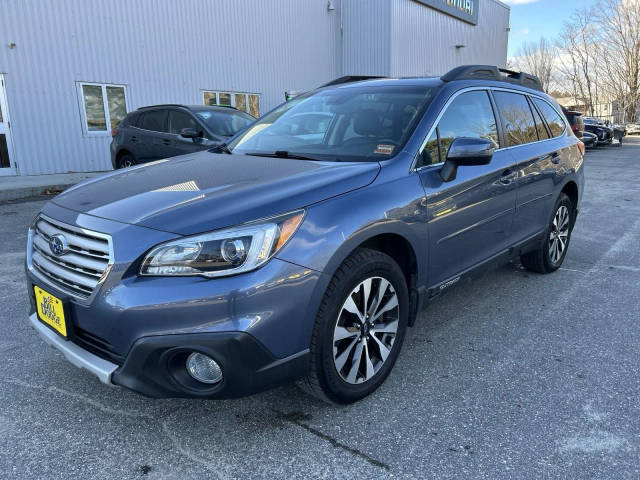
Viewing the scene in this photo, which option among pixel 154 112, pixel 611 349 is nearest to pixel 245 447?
pixel 611 349

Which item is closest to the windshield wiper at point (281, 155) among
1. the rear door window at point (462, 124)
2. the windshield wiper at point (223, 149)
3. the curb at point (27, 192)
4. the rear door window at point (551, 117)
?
the windshield wiper at point (223, 149)

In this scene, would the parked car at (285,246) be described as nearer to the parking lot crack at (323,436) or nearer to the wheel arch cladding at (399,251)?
the wheel arch cladding at (399,251)

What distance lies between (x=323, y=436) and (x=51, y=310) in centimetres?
140

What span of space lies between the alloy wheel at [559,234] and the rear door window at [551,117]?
2.30 ft

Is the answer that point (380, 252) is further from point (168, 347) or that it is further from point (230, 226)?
point (168, 347)

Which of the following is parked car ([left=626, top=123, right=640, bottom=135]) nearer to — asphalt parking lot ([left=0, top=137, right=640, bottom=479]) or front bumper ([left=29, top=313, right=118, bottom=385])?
asphalt parking lot ([left=0, top=137, right=640, bottom=479])

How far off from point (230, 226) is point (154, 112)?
7.45 meters

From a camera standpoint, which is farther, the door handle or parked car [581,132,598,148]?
parked car [581,132,598,148]

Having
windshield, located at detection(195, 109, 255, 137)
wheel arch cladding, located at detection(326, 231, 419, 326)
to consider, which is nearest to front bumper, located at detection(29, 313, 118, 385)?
wheel arch cladding, located at detection(326, 231, 419, 326)

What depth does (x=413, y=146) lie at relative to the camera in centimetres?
277

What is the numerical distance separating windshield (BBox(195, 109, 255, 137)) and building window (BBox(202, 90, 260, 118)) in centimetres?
654

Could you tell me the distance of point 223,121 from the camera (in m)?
8.07

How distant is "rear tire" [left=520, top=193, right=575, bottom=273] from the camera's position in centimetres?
443

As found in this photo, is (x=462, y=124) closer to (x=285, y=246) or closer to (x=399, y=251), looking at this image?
(x=399, y=251)
